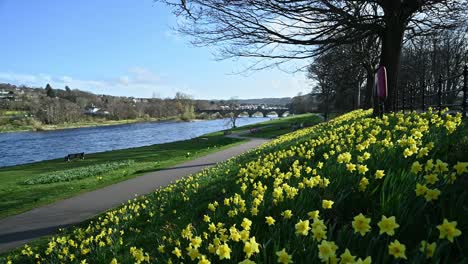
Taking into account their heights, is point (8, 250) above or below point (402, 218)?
below

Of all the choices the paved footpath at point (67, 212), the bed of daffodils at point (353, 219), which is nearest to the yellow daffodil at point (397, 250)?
the bed of daffodils at point (353, 219)

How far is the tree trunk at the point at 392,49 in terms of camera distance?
35.7ft

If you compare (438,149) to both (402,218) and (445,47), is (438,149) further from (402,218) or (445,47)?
(445,47)

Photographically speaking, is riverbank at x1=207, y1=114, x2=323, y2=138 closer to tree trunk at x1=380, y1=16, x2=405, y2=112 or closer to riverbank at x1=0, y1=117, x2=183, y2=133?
tree trunk at x1=380, y1=16, x2=405, y2=112

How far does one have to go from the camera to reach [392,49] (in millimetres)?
11250

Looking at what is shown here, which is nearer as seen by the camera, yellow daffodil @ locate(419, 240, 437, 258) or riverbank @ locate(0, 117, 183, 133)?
yellow daffodil @ locate(419, 240, 437, 258)

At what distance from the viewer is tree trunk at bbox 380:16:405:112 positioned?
429 inches

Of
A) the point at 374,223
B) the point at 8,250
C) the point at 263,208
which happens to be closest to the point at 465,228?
the point at 374,223

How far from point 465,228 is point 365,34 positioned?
33.9ft

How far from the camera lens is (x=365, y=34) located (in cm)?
1176

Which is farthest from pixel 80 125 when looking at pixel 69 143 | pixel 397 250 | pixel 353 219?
pixel 397 250

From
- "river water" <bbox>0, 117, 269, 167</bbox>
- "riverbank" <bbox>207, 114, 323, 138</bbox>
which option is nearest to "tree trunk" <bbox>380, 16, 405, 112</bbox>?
"riverbank" <bbox>207, 114, 323, 138</bbox>

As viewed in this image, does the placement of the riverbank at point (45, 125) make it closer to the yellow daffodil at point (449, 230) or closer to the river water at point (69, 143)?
the river water at point (69, 143)

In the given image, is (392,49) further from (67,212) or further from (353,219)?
(67,212)
